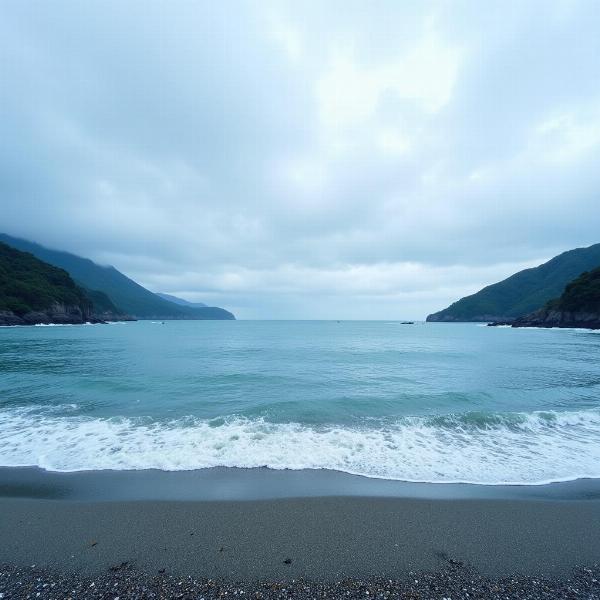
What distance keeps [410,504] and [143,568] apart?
18.3 feet

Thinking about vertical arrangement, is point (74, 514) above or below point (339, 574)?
below

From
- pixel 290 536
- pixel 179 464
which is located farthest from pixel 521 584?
pixel 179 464

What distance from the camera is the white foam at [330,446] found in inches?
324

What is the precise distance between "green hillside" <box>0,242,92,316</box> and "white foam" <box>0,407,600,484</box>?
347 ft

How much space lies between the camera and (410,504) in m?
6.41

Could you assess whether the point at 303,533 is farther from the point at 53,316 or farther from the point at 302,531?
the point at 53,316

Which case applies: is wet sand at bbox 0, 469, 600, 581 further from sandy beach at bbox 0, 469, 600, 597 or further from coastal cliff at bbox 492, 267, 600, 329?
coastal cliff at bbox 492, 267, 600, 329

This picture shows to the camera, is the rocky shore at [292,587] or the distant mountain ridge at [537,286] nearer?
A: the rocky shore at [292,587]

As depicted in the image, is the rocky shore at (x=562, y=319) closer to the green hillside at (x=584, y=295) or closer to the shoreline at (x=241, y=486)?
the green hillside at (x=584, y=295)

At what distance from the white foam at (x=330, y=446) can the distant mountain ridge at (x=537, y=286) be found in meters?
187

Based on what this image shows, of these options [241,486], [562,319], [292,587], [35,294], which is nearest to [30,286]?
[35,294]

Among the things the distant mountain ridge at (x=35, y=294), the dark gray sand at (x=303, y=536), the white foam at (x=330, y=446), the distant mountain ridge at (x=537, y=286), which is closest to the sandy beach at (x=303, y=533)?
the dark gray sand at (x=303, y=536)

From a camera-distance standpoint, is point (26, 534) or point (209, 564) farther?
point (26, 534)

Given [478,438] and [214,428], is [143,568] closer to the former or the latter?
[214,428]
